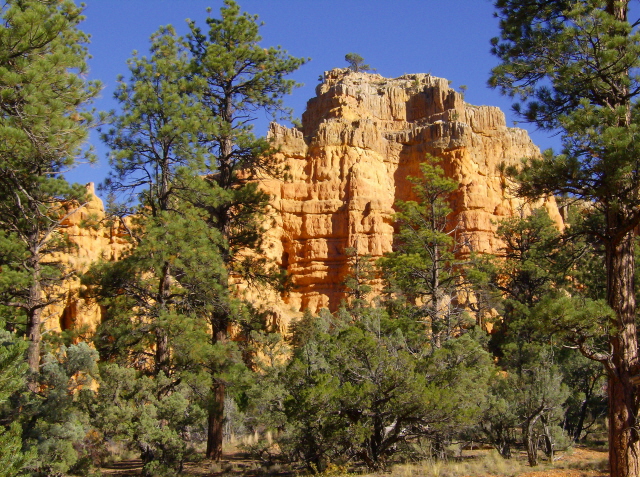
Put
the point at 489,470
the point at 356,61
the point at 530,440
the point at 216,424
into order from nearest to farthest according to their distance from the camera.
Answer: the point at 489,470, the point at 530,440, the point at 216,424, the point at 356,61

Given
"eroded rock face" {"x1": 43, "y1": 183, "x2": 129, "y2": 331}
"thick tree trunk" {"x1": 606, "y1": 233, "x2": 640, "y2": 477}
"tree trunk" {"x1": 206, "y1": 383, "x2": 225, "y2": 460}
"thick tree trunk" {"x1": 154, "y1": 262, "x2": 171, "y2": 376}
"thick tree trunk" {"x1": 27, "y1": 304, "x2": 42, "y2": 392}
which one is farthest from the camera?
"eroded rock face" {"x1": 43, "y1": 183, "x2": 129, "y2": 331}

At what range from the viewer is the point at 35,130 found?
10391 mm

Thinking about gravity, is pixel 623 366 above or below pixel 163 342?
below

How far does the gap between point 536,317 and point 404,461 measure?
518 cm

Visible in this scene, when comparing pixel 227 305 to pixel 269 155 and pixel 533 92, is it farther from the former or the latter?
pixel 533 92

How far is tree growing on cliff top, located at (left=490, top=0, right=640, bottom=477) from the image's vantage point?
326 inches

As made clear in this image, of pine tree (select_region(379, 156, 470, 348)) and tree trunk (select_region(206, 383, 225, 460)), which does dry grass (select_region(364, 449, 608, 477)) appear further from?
tree trunk (select_region(206, 383, 225, 460))

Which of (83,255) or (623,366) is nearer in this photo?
(623,366)

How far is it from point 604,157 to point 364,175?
124 ft

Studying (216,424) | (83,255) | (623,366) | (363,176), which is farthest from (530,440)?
(363,176)

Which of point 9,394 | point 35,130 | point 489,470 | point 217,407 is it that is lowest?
point 489,470

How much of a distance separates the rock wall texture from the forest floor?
1022 inches

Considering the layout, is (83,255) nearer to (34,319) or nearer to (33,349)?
(34,319)

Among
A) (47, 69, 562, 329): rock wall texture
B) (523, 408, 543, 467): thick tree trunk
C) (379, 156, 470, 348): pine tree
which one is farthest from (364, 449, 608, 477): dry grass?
(47, 69, 562, 329): rock wall texture
